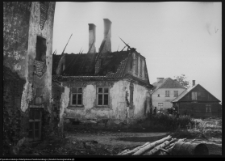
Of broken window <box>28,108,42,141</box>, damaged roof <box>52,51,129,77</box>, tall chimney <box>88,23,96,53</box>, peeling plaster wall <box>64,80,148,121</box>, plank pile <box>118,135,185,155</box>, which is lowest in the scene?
plank pile <box>118,135,185,155</box>

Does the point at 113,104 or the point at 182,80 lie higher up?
the point at 182,80

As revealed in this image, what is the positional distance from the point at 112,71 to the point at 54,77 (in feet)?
5.90

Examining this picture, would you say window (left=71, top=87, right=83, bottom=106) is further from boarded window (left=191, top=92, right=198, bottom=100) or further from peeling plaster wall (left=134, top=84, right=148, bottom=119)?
boarded window (left=191, top=92, right=198, bottom=100)

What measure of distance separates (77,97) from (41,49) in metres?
1.79

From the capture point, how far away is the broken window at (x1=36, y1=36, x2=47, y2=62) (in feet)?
25.8

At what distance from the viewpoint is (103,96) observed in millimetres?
8414

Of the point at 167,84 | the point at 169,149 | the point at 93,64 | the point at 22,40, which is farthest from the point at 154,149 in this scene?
the point at 22,40

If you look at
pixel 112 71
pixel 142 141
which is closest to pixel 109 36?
pixel 112 71

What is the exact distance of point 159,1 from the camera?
805 cm

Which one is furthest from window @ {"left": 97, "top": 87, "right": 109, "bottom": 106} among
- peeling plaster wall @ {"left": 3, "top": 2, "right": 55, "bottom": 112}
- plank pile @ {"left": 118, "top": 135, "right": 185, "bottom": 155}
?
peeling plaster wall @ {"left": 3, "top": 2, "right": 55, "bottom": 112}

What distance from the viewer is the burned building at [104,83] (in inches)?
324

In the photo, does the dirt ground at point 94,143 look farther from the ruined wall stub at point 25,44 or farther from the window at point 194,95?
the window at point 194,95

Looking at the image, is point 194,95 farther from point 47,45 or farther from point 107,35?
point 47,45

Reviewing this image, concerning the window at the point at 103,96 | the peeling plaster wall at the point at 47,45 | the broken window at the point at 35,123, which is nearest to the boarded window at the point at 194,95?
the window at the point at 103,96
